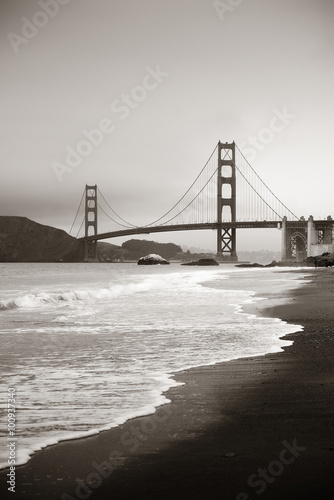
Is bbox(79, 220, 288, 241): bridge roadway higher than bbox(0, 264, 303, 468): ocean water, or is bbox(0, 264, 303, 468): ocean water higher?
bbox(79, 220, 288, 241): bridge roadway

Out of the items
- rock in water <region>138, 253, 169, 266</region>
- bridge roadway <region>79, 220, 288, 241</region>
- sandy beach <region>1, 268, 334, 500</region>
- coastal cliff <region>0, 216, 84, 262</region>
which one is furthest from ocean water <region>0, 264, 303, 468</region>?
coastal cliff <region>0, 216, 84, 262</region>

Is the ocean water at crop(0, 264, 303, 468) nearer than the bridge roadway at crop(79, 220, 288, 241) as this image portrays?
Yes

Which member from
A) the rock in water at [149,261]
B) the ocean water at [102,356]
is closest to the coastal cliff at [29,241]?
the rock in water at [149,261]

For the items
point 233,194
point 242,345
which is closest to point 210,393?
point 242,345

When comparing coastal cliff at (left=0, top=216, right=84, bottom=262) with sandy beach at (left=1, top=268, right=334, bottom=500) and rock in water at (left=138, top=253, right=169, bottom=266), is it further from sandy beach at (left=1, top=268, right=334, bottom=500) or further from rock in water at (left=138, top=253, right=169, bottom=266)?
sandy beach at (left=1, top=268, right=334, bottom=500)

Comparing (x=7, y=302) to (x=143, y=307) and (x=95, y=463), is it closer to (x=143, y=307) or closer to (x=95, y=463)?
(x=143, y=307)

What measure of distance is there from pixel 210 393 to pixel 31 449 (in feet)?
4.41

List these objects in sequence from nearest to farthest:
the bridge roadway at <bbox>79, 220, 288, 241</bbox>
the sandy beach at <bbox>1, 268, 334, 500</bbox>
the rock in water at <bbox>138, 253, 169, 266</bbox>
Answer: the sandy beach at <bbox>1, 268, 334, 500</bbox> < the bridge roadway at <bbox>79, 220, 288, 241</bbox> < the rock in water at <bbox>138, 253, 169, 266</bbox>

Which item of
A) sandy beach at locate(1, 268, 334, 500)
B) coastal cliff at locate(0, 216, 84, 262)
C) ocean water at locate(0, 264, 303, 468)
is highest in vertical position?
coastal cliff at locate(0, 216, 84, 262)

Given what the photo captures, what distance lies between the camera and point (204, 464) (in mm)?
2258

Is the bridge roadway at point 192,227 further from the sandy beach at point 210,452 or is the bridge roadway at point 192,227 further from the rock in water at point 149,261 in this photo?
the sandy beach at point 210,452

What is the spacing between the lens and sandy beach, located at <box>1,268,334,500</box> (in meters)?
2.03

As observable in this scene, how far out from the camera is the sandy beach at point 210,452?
6.64ft

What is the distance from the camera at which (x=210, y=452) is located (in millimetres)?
2395
